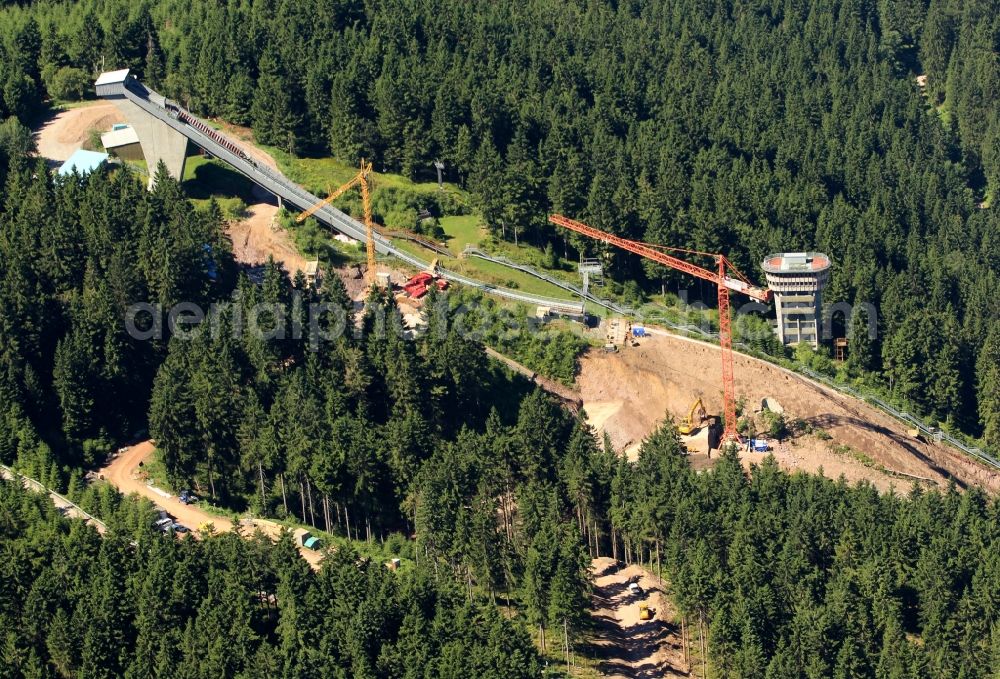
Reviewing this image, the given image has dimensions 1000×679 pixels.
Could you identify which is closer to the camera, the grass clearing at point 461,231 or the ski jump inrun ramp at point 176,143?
the ski jump inrun ramp at point 176,143

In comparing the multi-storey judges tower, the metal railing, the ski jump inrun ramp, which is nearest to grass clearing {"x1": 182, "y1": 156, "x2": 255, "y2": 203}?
the ski jump inrun ramp

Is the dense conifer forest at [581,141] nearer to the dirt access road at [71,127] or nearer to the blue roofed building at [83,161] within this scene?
the dirt access road at [71,127]

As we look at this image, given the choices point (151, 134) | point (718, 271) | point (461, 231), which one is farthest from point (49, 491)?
→ point (718, 271)

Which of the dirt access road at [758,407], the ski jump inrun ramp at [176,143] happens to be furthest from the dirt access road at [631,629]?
the ski jump inrun ramp at [176,143]

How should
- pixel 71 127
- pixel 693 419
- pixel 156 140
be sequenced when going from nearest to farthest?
pixel 693 419 → pixel 156 140 → pixel 71 127

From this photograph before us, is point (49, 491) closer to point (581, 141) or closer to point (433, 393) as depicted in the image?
point (433, 393)

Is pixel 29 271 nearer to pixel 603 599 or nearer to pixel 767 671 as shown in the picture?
pixel 603 599

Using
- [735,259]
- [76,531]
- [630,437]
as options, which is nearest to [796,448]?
[630,437]
